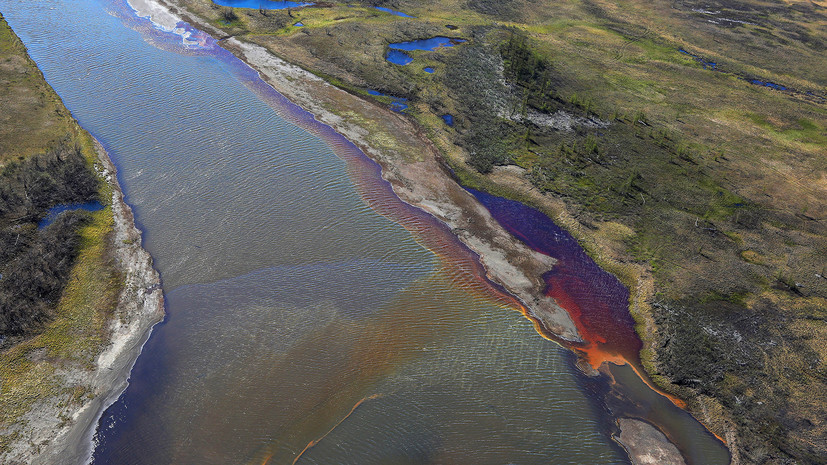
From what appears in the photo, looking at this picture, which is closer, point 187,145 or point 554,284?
point 554,284

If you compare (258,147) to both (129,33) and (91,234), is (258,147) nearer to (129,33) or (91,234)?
(91,234)

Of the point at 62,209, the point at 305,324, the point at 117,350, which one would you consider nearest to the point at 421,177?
the point at 305,324

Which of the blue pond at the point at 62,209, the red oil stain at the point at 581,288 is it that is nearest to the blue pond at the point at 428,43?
the red oil stain at the point at 581,288

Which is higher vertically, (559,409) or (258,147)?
(258,147)

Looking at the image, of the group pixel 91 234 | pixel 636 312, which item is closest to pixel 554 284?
pixel 636 312

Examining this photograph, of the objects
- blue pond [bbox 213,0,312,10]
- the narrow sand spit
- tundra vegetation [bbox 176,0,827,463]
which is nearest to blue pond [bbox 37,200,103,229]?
the narrow sand spit

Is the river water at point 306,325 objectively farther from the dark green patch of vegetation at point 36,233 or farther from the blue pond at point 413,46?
the blue pond at point 413,46
